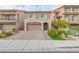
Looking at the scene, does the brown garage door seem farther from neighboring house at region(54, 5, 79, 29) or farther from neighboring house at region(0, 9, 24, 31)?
neighboring house at region(54, 5, 79, 29)

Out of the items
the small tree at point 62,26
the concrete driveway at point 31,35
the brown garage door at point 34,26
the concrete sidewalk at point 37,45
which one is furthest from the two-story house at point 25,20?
the concrete sidewalk at point 37,45

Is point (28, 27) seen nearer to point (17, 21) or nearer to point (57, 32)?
point (17, 21)

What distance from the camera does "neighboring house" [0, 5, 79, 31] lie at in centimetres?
582

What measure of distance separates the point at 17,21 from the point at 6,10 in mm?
458

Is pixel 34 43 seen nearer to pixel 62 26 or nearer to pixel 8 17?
pixel 62 26

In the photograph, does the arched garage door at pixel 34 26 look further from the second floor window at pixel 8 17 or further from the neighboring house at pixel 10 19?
the second floor window at pixel 8 17

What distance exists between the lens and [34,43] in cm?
591

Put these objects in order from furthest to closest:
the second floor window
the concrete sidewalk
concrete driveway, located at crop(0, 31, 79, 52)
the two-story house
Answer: the second floor window, the two-story house, concrete driveway, located at crop(0, 31, 79, 52), the concrete sidewalk

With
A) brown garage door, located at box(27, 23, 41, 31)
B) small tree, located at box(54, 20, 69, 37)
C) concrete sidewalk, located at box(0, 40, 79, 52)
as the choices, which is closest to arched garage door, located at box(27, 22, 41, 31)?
brown garage door, located at box(27, 23, 41, 31)

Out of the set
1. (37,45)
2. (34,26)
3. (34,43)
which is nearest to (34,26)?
(34,26)

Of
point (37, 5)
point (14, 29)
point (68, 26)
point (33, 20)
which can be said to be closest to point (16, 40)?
point (14, 29)

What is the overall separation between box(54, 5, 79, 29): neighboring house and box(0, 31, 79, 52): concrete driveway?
557 mm

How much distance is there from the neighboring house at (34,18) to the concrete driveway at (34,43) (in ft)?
0.70

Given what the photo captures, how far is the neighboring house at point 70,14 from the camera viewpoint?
5.74m
